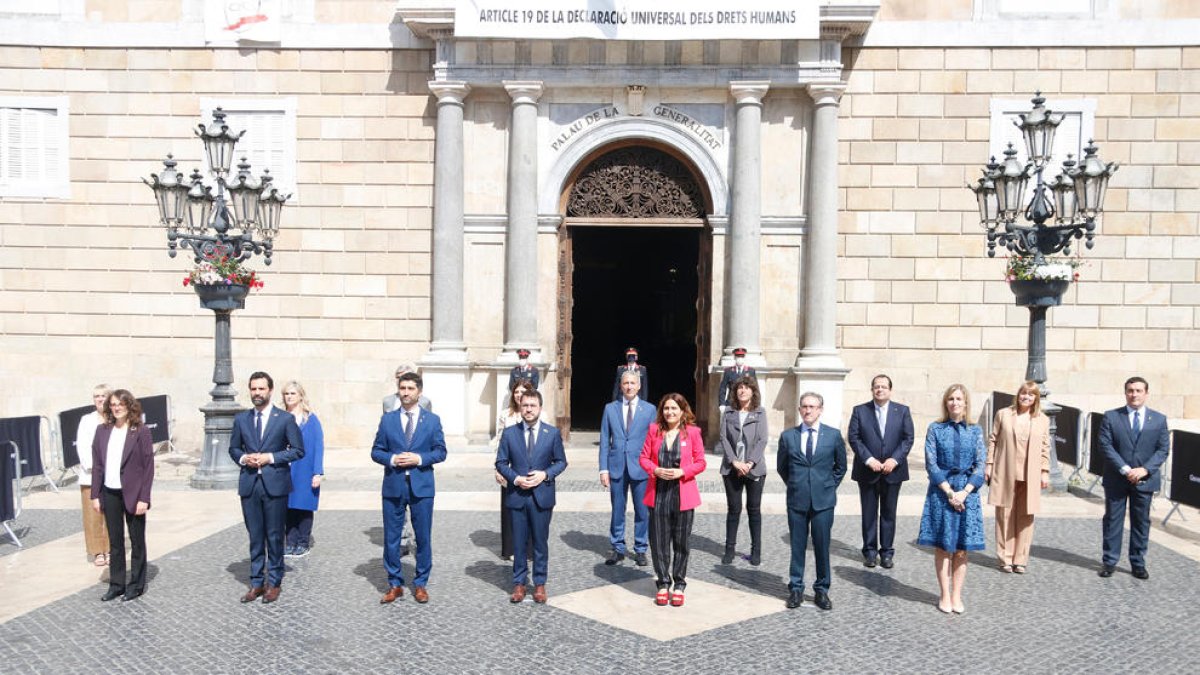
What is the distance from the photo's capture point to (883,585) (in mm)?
7844

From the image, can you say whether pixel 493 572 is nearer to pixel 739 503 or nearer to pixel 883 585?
pixel 739 503

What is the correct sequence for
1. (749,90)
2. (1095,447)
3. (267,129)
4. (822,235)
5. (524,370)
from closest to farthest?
1. (1095,447)
2. (524,370)
3. (749,90)
4. (822,235)
5. (267,129)

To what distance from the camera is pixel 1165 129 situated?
1504 cm

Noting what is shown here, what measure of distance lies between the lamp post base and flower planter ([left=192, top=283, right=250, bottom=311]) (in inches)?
53.8

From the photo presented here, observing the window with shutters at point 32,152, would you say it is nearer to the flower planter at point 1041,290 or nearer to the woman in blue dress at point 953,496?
the woman in blue dress at point 953,496

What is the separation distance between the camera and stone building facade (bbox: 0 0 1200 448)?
1506cm

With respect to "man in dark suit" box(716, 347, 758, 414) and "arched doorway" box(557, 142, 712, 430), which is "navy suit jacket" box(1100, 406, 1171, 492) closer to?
"man in dark suit" box(716, 347, 758, 414)

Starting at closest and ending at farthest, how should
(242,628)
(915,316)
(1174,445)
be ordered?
(242,628) < (1174,445) < (915,316)

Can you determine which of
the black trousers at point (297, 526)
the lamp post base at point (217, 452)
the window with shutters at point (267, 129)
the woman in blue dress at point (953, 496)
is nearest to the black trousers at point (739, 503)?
the woman in blue dress at point (953, 496)

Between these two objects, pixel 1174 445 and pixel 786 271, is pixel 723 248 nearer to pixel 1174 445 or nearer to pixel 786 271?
pixel 786 271

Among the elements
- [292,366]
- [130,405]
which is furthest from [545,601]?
[292,366]

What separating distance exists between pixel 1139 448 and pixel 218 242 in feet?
37.1

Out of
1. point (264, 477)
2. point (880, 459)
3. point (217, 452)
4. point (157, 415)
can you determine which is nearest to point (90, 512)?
point (264, 477)

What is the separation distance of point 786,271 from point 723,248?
1.18m
